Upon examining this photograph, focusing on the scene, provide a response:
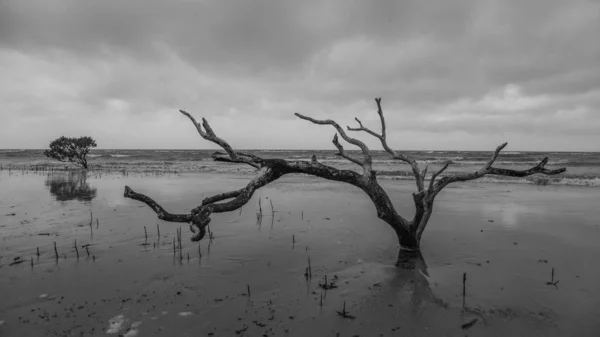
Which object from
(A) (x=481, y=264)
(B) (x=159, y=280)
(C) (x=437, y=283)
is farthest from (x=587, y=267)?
(B) (x=159, y=280)

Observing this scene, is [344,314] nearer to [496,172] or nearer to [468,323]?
[468,323]

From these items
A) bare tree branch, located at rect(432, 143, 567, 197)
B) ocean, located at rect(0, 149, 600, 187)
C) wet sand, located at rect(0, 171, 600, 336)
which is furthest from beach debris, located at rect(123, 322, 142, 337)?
ocean, located at rect(0, 149, 600, 187)

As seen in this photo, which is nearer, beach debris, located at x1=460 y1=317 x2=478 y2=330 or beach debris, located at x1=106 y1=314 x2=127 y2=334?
beach debris, located at x1=106 y1=314 x2=127 y2=334

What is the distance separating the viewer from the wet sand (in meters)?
5.22

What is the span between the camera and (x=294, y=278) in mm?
6969

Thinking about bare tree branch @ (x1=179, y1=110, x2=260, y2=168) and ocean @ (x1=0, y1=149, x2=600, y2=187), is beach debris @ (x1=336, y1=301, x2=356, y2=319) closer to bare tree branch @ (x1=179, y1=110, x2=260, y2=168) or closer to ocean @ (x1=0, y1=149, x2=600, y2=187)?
bare tree branch @ (x1=179, y1=110, x2=260, y2=168)

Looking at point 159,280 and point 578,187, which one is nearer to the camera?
point 159,280

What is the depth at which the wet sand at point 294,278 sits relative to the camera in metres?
5.22

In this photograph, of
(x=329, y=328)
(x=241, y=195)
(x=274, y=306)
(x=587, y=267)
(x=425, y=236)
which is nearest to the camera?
(x=329, y=328)

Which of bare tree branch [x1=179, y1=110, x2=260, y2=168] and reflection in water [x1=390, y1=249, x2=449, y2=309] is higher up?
bare tree branch [x1=179, y1=110, x2=260, y2=168]

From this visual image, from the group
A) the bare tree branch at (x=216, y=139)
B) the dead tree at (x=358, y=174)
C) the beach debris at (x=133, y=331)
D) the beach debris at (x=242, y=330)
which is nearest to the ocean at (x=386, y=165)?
the dead tree at (x=358, y=174)

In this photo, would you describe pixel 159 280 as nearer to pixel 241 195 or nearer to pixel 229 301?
pixel 229 301

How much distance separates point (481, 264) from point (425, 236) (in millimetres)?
2574

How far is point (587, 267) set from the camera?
7613mm
